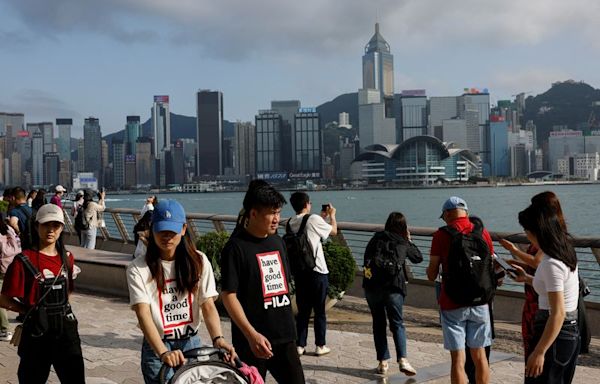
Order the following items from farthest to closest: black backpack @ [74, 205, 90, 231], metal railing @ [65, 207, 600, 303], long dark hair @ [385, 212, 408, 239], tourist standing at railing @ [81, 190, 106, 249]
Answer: black backpack @ [74, 205, 90, 231] → tourist standing at railing @ [81, 190, 106, 249] → metal railing @ [65, 207, 600, 303] → long dark hair @ [385, 212, 408, 239]

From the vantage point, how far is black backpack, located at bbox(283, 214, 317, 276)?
6.25 m

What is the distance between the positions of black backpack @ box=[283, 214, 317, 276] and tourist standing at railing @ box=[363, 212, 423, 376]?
1.98ft

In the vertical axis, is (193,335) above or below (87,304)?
above

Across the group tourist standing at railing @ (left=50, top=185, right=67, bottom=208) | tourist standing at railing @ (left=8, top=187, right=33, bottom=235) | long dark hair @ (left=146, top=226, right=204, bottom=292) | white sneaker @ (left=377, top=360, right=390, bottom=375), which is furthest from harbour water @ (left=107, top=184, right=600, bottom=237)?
long dark hair @ (left=146, top=226, right=204, bottom=292)

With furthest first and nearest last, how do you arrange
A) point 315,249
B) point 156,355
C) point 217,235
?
point 217,235
point 315,249
point 156,355

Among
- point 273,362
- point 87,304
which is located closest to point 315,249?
point 273,362

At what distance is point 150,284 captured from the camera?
11.3 feet

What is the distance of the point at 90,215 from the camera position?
14266 mm

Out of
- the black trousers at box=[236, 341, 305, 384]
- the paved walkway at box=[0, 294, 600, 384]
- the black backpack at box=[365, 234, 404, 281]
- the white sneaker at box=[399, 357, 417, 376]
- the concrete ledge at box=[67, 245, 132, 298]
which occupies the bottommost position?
the paved walkway at box=[0, 294, 600, 384]

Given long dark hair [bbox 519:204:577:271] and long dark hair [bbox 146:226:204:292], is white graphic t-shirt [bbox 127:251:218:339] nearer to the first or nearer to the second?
long dark hair [bbox 146:226:204:292]

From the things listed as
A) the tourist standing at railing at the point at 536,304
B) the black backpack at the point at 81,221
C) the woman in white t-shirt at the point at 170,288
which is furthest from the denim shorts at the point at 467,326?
the black backpack at the point at 81,221

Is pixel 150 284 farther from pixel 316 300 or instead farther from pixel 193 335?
pixel 316 300

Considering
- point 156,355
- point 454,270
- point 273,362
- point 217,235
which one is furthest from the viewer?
point 217,235

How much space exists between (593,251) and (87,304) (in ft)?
20.6
